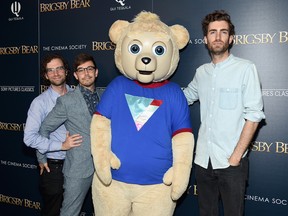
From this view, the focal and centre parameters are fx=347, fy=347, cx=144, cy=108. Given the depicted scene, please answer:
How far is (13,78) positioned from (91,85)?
1392 mm

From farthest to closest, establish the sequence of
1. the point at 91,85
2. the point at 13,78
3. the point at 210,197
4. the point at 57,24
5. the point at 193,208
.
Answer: the point at 13,78, the point at 57,24, the point at 193,208, the point at 91,85, the point at 210,197

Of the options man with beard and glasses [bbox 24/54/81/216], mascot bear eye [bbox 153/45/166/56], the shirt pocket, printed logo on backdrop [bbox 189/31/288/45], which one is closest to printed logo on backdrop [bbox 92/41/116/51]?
man with beard and glasses [bbox 24/54/81/216]

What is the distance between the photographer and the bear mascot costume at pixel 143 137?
6.64 ft

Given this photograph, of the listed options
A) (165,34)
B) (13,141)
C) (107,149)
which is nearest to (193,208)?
(107,149)

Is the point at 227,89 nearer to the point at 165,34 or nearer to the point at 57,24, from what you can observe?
the point at 165,34

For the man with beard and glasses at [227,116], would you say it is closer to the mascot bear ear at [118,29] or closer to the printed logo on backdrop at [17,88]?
the mascot bear ear at [118,29]

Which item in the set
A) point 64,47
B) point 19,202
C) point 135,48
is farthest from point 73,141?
point 19,202

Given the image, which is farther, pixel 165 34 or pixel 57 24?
pixel 57 24

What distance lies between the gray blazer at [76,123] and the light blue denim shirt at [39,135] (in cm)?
13

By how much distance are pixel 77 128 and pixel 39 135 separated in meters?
0.29

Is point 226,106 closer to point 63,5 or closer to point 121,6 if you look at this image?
point 121,6

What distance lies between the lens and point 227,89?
→ 2.09m

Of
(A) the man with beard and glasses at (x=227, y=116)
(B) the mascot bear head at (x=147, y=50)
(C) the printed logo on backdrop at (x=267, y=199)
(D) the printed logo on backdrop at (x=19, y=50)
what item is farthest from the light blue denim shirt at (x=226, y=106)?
(D) the printed logo on backdrop at (x=19, y=50)

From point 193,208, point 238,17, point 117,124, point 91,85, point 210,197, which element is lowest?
point 193,208
